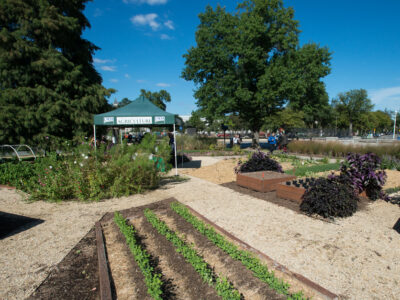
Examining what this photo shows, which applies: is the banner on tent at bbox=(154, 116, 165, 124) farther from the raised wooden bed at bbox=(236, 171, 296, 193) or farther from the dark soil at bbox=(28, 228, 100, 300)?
the dark soil at bbox=(28, 228, 100, 300)

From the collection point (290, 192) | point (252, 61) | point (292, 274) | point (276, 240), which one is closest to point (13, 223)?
point (276, 240)

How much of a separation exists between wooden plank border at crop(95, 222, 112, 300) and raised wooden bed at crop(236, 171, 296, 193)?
392 cm

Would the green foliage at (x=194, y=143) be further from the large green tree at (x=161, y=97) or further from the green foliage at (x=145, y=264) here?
the large green tree at (x=161, y=97)

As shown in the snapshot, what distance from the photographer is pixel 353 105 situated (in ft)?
204

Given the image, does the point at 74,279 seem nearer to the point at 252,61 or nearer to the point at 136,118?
the point at 136,118

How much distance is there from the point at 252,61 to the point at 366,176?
18900 millimetres

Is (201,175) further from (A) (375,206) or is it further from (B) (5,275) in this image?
(B) (5,275)

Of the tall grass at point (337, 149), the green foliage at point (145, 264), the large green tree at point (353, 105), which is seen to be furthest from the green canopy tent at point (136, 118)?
the large green tree at point (353, 105)

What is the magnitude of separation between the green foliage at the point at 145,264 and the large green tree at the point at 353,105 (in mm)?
70218

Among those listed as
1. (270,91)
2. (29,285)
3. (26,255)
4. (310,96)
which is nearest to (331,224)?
(29,285)

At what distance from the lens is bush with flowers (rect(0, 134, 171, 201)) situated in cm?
580

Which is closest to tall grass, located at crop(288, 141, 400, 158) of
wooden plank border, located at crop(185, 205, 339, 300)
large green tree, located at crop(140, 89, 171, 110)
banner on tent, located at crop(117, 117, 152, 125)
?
banner on tent, located at crop(117, 117, 152, 125)

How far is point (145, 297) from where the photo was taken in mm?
2236

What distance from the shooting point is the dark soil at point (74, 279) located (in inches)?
91.7
